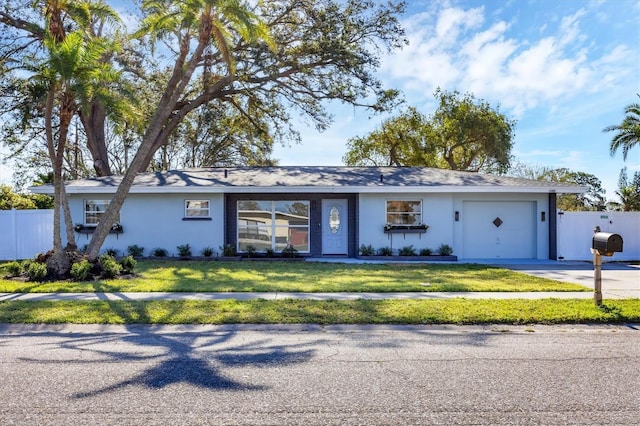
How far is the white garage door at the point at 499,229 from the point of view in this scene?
1678cm

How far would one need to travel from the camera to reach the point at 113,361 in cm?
493

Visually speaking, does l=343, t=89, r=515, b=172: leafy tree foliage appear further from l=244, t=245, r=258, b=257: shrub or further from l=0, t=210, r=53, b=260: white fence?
l=0, t=210, r=53, b=260: white fence

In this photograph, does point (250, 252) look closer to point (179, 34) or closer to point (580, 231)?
point (179, 34)

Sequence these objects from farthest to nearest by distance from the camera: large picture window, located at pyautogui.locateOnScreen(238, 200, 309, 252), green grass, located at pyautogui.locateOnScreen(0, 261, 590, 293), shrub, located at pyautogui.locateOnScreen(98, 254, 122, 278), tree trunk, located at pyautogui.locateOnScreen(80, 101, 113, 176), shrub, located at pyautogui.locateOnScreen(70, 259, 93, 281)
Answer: tree trunk, located at pyautogui.locateOnScreen(80, 101, 113, 176) < large picture window, located at pyautogui.locateOnScreen(238, 200, 309, 252) < shrub, located at pyautogui.locateOnScreen(98, 254, 122, 278) < shrub, located at pyautogui.locateOnScreen(70, 259, 93, 281) < green grass, located at pyautogui.locateOnScreen(0, 261, 590, 293)

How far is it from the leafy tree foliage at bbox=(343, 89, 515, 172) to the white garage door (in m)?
15.7

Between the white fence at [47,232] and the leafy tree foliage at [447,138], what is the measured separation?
1558 centimetres

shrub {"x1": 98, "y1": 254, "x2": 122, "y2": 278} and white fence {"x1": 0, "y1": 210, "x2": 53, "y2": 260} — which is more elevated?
white fence {"x1": 0, "y1": 210, "x2": 53, "y2": 260}

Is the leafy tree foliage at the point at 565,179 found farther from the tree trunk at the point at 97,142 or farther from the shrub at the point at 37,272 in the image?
the shrub at the point at 37,272

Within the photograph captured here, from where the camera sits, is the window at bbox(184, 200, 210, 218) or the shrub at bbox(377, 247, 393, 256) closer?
the shrub at bbox(377, 247, 393, 256)

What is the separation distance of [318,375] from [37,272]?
8873 mm

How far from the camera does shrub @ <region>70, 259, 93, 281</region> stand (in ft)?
34.7

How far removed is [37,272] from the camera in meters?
10.4

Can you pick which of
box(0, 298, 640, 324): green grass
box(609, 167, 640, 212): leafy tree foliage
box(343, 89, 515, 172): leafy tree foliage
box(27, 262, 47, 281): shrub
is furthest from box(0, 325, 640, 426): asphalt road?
box(343, 89, 515, 172): leafy tree foliage

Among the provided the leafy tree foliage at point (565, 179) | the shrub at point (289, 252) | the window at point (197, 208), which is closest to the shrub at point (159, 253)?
the window at point (197, 208)
